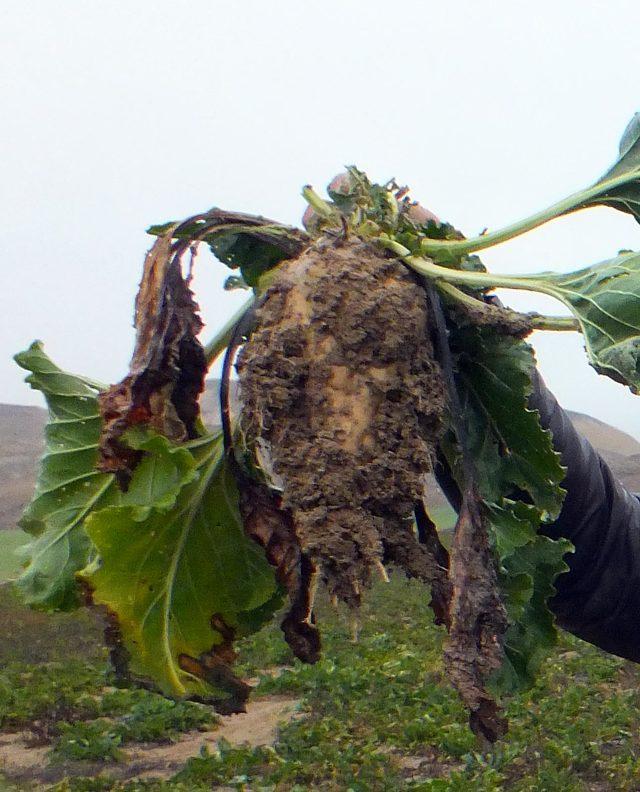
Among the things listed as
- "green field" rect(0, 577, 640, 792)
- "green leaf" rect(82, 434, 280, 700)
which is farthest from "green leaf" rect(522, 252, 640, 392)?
"green field" rect(0, 577, 640, 792)

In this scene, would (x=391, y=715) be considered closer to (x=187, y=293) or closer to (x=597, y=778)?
(x=597, y=778)

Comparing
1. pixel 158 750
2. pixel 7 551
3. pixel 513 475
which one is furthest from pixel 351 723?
pixel 7 551

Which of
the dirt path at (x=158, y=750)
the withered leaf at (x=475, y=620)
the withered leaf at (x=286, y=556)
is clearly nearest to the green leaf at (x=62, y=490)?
the withered leaf at (x=286, y=556)

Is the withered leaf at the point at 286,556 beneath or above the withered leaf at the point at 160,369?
beneath

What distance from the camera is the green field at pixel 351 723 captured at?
15.7 ft

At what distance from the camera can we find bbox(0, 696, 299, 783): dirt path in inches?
199

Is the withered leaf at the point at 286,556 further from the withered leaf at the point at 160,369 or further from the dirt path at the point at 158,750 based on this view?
the dirt path at the point at 158,750

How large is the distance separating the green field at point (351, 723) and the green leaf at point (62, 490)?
3039 mm

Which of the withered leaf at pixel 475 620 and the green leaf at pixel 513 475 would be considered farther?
the green leaf at pixel 513 475

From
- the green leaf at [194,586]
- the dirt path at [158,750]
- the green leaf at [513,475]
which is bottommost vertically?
the dirt path at [158,750]

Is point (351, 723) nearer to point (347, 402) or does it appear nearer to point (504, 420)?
point (504, 420)

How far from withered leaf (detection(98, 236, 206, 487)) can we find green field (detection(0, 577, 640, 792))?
3.27m

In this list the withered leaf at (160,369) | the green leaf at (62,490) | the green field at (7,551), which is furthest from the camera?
the green field at (7,551)

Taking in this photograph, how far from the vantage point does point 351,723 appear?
224 inches
